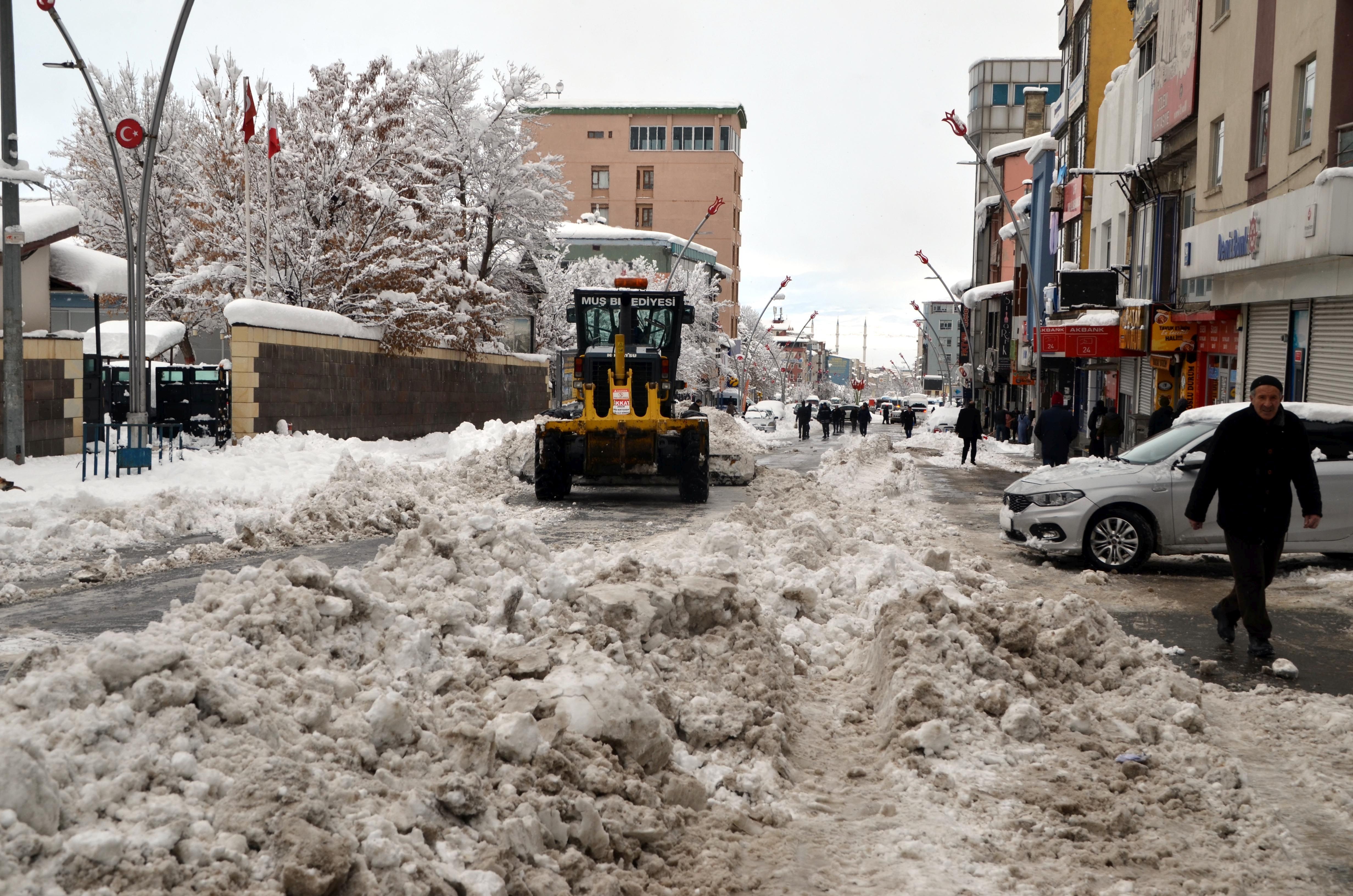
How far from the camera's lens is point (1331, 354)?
18.7 meters

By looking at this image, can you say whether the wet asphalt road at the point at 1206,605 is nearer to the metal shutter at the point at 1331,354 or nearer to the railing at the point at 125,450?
the metal shutter at the point at 1331,354

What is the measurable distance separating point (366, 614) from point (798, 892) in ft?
8.36

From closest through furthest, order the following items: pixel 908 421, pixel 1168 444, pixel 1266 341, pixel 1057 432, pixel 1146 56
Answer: pixel 1168 444 < pixel 1266 341 < pixel 1057 432 < pixel 1146 56 < pixel 908 421

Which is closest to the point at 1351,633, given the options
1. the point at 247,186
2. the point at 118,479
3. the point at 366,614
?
the point at 366,614

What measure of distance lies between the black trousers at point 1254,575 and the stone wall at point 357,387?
18.6m

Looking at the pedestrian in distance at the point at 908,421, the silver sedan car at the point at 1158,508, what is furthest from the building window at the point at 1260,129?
the pedestrian in distance at the point at 908,421

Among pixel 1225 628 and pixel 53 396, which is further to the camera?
pixel 53 396

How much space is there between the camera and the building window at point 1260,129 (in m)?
21.4

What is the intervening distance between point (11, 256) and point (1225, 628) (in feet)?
54.2

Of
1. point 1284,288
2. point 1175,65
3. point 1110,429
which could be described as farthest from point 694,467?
point 1175,65

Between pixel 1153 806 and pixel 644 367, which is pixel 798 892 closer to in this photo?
pixel 1153 806

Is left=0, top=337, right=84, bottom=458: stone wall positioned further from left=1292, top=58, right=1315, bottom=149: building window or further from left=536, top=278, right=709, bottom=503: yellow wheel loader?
left=1292, top=58, right=1315, bottom=149: building window

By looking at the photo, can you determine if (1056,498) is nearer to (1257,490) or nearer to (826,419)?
(1257,490)

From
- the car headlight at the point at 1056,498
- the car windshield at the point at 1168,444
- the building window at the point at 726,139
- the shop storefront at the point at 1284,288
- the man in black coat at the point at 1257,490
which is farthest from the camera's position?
the building window at the point at 726,139
